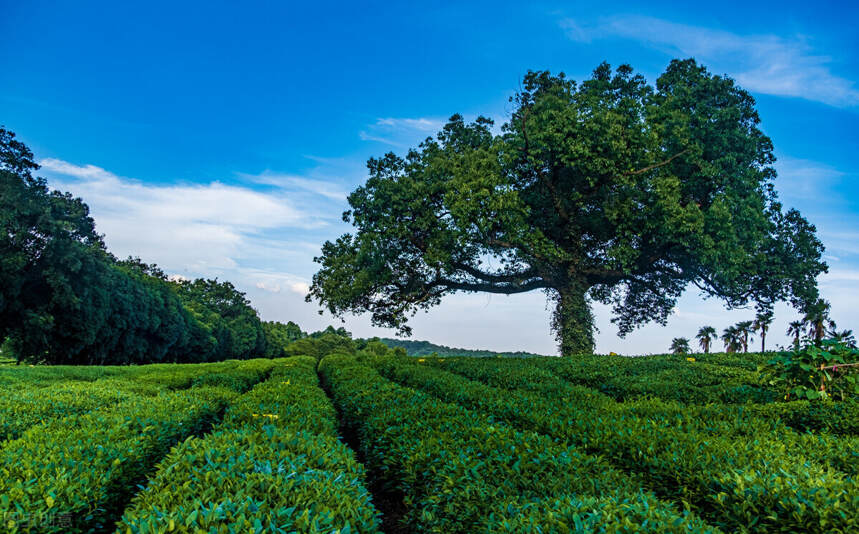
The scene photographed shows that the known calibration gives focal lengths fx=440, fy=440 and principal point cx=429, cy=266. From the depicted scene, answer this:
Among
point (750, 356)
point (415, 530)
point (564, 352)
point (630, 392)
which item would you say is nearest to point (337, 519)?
point (415, 530)

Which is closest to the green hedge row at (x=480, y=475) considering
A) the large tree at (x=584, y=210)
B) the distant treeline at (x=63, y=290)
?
the large tree at (x=584, y=210)

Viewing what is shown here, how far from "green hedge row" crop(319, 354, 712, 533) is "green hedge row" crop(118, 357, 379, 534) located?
A: 0.65 metres

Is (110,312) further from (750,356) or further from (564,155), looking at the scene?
(750,356)

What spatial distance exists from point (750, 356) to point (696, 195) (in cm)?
904

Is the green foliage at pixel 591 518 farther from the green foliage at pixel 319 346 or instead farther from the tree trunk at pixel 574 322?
the green foliage at pixel 319 346

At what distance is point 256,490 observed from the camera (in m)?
3.48

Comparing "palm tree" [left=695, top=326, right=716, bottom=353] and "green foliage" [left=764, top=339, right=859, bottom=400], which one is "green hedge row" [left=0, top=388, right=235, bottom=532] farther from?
"palm tree" [left=695, top=326, right=716, bottom=353]

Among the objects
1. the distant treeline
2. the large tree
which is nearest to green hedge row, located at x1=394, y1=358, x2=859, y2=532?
the large tree

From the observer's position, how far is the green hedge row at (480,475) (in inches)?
A: 141

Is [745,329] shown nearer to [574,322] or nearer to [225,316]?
[574,322]

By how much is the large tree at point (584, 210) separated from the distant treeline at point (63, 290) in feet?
53.4

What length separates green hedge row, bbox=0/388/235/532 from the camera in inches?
146

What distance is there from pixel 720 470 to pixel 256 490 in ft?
14.2

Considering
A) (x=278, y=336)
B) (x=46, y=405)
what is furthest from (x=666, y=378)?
(x=278, y=336)
